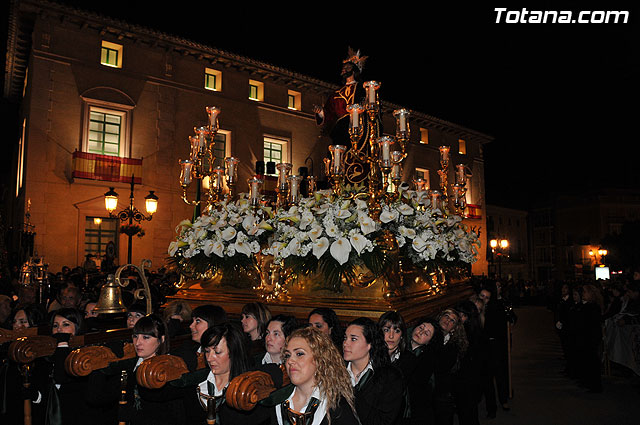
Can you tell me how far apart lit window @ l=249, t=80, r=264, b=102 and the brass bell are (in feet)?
68.7

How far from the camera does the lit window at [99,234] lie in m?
18.9

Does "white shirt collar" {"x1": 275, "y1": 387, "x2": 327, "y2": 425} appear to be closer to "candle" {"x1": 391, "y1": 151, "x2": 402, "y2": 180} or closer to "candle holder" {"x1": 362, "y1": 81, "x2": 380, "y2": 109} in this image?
"candle" {"x1": 391, "y1": 151, "x2": 402, "y2": 180}

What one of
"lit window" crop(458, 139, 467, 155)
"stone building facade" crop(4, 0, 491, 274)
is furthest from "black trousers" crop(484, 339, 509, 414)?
"lit window" crop(458, 139, 467, 155)

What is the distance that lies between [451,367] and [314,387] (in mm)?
2758

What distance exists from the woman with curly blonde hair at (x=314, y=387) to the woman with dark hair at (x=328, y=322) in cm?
140

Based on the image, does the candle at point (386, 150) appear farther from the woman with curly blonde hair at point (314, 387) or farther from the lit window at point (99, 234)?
the lit window at point (99, 234)

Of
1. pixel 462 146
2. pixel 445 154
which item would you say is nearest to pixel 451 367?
pixel 445 154

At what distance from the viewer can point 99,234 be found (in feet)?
63.1

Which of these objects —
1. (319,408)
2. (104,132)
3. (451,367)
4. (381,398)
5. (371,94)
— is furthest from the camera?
(104,132)

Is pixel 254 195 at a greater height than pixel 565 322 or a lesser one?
greater

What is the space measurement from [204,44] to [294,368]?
2150 cm

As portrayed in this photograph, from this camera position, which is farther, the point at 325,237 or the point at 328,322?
the point at 325,237

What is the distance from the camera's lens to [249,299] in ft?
17.3

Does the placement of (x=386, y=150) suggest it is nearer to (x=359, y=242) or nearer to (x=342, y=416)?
(x=359, y=242)
